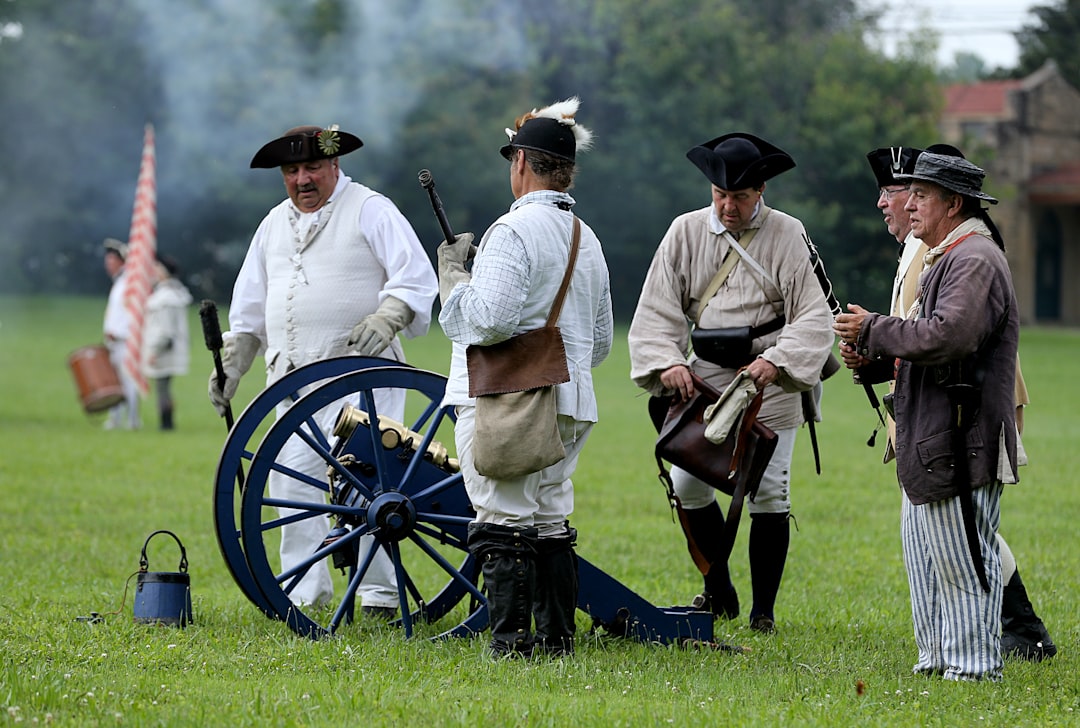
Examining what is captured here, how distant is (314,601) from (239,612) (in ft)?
1.04

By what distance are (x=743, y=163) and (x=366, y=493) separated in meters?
1.92

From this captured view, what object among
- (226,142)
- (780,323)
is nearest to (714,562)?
(780,323)

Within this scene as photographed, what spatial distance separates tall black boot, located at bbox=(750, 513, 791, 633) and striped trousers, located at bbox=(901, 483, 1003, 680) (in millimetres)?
1176

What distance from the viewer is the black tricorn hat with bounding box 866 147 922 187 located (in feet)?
17.4

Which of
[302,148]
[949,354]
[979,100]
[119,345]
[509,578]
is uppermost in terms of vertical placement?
[979,100]

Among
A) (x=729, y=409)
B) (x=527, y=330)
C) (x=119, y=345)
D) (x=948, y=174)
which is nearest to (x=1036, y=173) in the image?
(x=119, y=345)

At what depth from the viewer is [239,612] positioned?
6.12 metres

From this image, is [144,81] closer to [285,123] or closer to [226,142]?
[226,142]

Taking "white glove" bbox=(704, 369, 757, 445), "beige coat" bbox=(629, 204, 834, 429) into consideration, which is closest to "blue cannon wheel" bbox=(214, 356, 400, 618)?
"beige coat" bbox=(629, 204, 834, 429)

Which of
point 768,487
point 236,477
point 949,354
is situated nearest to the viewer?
point 949,354

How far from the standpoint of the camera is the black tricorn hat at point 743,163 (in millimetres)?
5723

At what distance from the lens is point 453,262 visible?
516 centimetres

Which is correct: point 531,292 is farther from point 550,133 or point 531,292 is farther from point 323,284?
point 323,284

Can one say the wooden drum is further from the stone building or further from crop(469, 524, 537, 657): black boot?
the stone building
